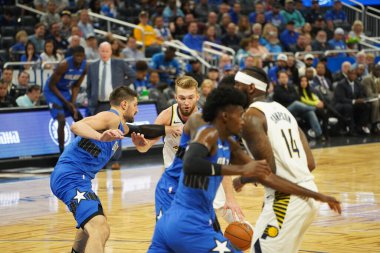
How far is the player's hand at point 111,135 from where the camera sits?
7.60 metres

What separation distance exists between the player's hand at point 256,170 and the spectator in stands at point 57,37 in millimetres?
14890

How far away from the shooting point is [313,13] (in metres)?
28.5

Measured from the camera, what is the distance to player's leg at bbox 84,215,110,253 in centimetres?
782

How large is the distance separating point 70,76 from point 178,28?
25.5 ft

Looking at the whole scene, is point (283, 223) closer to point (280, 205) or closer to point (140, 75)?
point (280, 205)

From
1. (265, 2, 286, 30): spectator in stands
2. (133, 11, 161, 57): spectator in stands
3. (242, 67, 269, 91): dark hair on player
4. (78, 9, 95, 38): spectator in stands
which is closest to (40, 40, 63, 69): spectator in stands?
(78, 9, 95, 38): spectator in stands

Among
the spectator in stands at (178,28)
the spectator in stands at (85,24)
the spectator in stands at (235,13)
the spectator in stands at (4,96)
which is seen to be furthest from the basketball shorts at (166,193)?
the spectator in stands at (235,13)

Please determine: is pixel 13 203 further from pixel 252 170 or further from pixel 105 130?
pixel 252 170

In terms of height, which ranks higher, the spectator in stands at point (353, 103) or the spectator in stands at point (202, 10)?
the spectator in stands at point (202, 10)

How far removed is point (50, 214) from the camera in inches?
467

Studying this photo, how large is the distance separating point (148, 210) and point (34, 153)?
5.75 m

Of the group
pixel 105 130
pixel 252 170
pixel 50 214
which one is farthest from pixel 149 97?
pixel 252 170

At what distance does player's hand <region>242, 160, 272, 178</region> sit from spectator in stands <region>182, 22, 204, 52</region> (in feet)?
57.2

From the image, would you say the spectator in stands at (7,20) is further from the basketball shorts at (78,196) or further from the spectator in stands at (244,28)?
the basketball shorts at (78,196)
